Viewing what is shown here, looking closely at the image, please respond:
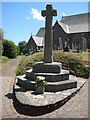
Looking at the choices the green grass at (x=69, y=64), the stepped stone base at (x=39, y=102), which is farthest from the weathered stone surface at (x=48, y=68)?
the green grass at (x=69, y=64)

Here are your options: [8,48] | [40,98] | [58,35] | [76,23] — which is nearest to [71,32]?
[76,23]

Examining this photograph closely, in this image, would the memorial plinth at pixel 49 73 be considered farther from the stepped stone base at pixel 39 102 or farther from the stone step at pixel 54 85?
the stepped stone base at pixel 39 102

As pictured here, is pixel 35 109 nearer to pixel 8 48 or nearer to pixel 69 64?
pixel 69 64

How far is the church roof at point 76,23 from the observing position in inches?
1386

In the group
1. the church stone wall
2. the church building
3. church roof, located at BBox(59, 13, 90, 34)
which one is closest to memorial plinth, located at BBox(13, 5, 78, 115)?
the church building

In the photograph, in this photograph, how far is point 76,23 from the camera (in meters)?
36.9

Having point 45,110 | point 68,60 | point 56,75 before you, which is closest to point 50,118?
point 45,110

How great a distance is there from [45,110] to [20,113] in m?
0.75

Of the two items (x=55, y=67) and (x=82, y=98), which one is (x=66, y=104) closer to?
(x=82, y=98)

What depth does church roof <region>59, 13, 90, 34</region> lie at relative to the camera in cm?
3520

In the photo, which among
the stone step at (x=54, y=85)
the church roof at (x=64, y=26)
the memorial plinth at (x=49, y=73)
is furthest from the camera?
the church roof at (x=64, y=26)

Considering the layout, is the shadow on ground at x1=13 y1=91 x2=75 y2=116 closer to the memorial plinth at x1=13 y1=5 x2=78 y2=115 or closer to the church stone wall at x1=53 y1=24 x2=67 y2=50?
the memorial plinth at x1=13 y1=5 x2=78 y2=115

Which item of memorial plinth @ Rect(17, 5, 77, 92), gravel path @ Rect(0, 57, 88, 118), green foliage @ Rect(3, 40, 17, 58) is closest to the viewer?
gravel path @ Rect(0, 57, 88, 118)

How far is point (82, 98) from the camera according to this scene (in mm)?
5133
